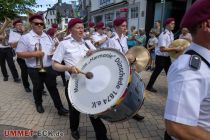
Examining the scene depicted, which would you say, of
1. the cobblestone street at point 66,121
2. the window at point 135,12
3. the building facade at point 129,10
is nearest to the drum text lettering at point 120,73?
the cobblestone street at point 66,121

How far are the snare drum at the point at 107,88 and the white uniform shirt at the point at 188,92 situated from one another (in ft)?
3.60

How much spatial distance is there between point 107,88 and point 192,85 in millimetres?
1392

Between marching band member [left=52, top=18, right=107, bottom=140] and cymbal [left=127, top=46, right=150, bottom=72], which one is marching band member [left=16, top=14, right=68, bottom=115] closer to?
marching band member [left=52, top=18, right=107, bottom=140]

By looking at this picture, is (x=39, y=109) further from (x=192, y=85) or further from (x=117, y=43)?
(x=192, y=85)

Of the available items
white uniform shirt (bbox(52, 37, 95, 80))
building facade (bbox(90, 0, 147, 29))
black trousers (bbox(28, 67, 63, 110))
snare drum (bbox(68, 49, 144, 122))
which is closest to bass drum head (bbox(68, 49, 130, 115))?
snare drum (bbox(68, 49, 144, 122))

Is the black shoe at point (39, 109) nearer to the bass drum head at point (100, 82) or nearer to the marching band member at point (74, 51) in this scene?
the marching band member at point (74, 51)

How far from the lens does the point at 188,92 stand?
1021 mm

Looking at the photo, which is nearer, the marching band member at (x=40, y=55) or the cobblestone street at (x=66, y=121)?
the cobblestone street at (x=66, y=121)

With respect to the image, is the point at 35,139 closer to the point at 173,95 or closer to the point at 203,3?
the point at 173,95

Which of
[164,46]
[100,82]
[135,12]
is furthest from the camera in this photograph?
[135,12]

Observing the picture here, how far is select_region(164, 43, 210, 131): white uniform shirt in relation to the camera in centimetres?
102

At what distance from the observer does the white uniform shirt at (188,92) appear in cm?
102

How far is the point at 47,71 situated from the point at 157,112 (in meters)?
2.40

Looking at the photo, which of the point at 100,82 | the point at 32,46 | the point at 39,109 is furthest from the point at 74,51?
the point at 39,109
